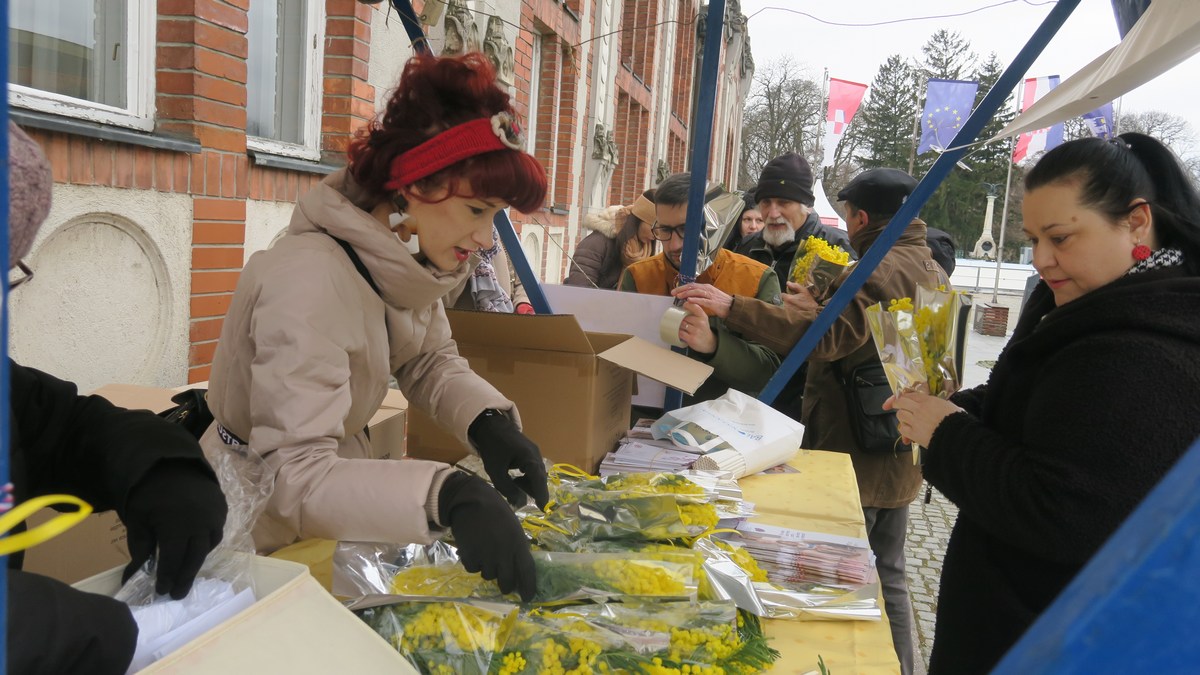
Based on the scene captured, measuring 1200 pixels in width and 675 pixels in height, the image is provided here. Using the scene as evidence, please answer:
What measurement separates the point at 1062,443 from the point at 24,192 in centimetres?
147

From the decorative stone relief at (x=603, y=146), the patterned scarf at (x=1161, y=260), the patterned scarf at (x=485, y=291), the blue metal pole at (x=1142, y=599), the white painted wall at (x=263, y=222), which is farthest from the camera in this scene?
the decorative stone relief at (x=603, y=146)

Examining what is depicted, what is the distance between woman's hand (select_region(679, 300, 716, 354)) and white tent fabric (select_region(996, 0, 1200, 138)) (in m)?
1.07

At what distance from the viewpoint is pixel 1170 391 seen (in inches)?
48.6

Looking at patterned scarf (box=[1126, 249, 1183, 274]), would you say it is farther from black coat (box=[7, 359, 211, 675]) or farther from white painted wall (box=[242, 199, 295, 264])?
white painted wall (box=[242, 199, 295, 264])

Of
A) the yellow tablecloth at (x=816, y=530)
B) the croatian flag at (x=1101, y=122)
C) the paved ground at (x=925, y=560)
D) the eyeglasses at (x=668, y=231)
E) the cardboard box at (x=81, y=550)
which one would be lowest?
the paved ground at (x=925, y=560)

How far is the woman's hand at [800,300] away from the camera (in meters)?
2.80

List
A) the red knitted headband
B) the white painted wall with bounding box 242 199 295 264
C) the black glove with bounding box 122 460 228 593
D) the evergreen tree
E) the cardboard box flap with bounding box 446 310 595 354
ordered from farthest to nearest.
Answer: the evergreen tree, the white painted wall with bounding box 242 199 295 264, the cardboard box flap with bounding box 446 310 595 354, the red knitted headband, the black glove with bounding box 122 460 228 593

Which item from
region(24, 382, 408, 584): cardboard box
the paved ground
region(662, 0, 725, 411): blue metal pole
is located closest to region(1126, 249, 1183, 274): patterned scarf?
region(662, 0, 725, 411): blue metal pole

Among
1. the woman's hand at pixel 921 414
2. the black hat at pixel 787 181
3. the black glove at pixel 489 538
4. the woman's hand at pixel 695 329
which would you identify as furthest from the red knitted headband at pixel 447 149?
the black hat at pixel 787 181

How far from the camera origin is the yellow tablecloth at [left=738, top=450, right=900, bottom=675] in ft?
4.31

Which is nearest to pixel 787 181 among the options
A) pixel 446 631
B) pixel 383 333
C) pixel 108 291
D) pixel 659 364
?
pixel 659 364

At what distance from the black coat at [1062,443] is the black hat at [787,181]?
7.41 ft

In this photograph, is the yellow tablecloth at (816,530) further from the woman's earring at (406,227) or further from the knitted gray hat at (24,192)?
the knitted gray hat at (24,192)

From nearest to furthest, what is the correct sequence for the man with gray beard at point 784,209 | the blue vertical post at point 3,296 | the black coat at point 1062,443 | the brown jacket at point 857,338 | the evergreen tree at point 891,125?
the blue vertical post at point 3,296 < the black coat at point 1062,443 < the brown jacket at point 857,338 < the man with gray beard at point 784,209 < the evergreen tree at point 891,125
